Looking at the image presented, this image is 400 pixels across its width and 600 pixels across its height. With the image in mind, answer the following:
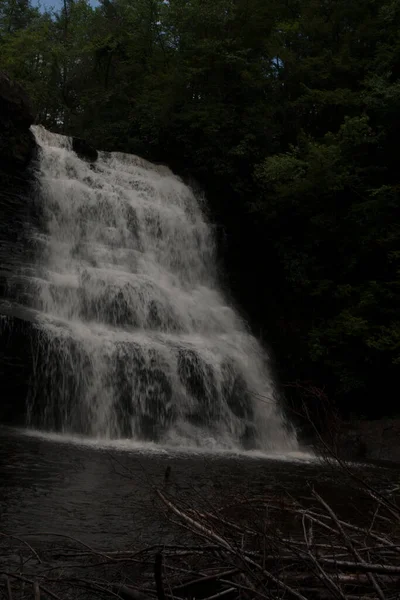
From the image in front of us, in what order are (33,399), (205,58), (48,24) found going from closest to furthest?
(33,399), (205,58), (48,24)

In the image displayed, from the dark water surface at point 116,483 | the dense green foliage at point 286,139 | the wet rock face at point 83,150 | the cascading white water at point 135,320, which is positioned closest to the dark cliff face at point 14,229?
the cascading white water at point 135,320

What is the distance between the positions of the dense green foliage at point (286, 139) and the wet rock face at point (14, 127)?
19.6 feet

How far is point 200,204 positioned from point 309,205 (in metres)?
3.59

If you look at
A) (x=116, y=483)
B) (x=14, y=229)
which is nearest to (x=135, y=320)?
(x=14, y=229)

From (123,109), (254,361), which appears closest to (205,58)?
(123,109)

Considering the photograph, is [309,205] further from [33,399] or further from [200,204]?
[33,399]

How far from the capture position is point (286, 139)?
22.4 m

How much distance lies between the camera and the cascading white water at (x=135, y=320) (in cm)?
1182

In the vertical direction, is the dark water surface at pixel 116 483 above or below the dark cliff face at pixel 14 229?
below

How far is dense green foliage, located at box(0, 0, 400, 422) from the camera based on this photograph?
55.0ft

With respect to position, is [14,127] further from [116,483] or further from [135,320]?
[116,483]

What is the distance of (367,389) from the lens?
1633 cm

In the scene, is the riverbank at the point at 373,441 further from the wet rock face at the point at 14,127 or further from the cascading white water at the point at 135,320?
the wet rock face at the point at 14,127

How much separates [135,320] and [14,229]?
4.29 meters
